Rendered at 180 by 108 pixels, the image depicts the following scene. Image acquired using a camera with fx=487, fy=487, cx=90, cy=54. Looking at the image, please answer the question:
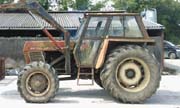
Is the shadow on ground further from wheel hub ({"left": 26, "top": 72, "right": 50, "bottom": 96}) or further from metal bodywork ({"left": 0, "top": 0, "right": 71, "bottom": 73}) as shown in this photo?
metal bodywork ({"left": 0, "top": 0, "right": 71, "bottom": 73})

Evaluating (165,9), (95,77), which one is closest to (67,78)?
(95,77)

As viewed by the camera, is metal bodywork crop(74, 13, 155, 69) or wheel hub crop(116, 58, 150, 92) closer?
wheel hub crop(116, 58, 150, 92)

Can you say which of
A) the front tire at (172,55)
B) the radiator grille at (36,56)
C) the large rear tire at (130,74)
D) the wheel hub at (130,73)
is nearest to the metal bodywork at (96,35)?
the large rear tire at (130,74)

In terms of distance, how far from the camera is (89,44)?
40.1 feet

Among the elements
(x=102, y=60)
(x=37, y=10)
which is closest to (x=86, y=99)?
(x=102, y=60)

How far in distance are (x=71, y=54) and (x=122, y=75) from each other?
4.89ft

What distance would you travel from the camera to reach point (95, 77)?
12.9m

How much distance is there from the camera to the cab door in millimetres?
12195

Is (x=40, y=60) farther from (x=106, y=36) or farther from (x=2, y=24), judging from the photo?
(x=2, y=24)

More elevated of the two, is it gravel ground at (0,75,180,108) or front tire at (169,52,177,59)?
gravel ground at (0,75,180,108)

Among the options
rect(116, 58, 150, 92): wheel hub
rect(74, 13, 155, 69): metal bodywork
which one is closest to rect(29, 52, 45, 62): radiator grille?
rect(74, 13, 155, 69): metal bodywork

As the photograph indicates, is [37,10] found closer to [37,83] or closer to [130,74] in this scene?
[37,83]

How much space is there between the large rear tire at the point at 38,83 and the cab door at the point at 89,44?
0.86 metres

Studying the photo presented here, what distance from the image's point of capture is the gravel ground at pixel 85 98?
37.3 ft
